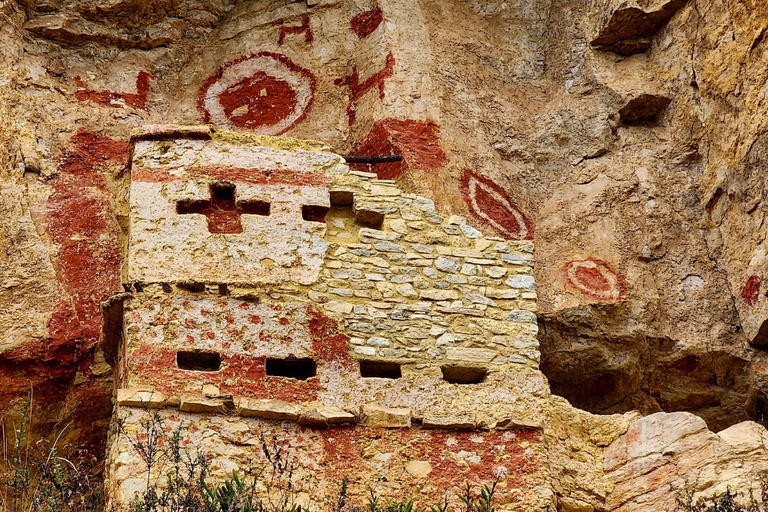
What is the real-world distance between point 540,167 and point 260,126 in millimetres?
3001

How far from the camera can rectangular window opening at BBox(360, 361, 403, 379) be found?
9.17 metres

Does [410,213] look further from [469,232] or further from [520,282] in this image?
[520,282]

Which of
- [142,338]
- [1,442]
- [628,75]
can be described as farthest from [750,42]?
[1,442]

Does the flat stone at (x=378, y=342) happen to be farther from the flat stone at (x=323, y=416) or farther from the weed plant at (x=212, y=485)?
the weed plant at (x=212, y=485)

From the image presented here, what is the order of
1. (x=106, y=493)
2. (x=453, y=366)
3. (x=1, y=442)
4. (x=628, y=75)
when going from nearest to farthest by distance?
1. (x=106, y=493)
2. (x=453, y=366)
3. (x=1, y=442)
4. (x=628, y=75)

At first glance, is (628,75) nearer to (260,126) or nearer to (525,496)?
(260,126)

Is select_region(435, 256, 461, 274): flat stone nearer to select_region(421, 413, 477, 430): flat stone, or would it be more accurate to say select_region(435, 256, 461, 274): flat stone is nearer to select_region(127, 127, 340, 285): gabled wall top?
select_region(127, 127, 340, 285): gabled wall top

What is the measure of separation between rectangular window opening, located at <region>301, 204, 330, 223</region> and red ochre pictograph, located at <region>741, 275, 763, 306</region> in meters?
4.05

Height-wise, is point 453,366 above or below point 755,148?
below

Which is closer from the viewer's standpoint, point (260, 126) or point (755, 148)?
point (755, 148)

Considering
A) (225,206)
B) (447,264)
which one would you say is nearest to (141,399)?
(225,206)

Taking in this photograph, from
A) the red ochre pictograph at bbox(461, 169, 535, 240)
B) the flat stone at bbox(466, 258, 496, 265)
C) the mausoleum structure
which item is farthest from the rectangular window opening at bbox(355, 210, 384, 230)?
the red ochre pictograph at bbox(461, 169, 535, 240)

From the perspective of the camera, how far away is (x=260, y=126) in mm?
12766

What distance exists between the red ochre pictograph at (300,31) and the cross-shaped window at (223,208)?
407 centimetres
